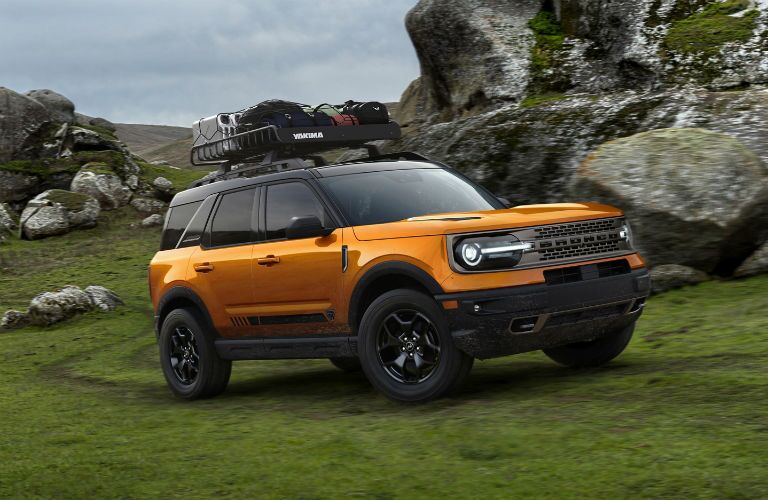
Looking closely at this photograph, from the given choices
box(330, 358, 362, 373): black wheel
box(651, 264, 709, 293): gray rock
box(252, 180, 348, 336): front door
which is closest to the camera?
box(252, 180, 348, 336): front door

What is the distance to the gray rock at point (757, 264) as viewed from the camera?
1172 cm

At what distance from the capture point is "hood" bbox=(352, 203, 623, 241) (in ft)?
22.2

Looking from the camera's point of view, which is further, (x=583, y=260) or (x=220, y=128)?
(x=220, y=128)

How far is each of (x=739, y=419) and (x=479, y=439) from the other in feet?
4.61

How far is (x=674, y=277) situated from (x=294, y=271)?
5668mm

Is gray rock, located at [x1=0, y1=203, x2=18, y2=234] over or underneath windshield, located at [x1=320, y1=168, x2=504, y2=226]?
underneath

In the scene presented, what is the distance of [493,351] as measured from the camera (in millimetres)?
6711

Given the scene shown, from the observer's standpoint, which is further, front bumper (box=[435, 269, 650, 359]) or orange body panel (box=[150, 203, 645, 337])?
orange body panel (box=[150, 203, 645, 337])

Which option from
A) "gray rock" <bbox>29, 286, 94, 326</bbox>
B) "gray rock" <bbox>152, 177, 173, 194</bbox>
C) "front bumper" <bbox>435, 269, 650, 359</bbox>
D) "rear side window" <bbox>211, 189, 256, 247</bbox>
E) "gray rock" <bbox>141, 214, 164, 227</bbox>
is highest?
"rear side window" <bbox>211, 189, 256, 247</bbox>

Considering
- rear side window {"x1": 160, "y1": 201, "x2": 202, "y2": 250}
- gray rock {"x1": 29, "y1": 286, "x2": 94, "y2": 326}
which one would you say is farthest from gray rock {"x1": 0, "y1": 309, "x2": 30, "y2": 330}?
rear side window {"x1": 160, "y1": 201, "x2": 202, "y2": 250}

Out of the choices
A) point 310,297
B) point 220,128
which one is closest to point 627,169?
point 220,128

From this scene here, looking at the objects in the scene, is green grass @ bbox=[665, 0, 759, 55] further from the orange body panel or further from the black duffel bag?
the orange body panel

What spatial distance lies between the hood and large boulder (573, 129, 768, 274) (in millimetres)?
4365

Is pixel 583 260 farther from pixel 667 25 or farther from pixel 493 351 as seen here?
pixel 667 25
